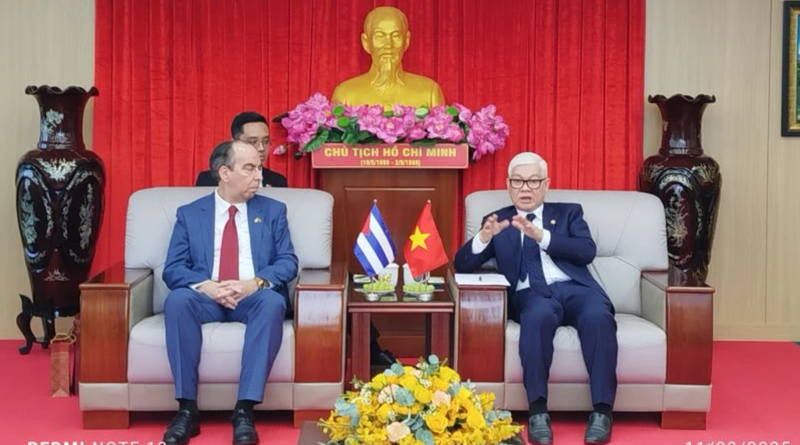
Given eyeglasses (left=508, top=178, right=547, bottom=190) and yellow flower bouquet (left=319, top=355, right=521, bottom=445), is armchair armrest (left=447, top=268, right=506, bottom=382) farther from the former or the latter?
yellow flower bouquet (left=319, top=355, right=521, bottom=445)

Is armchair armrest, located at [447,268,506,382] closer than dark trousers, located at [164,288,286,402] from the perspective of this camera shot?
No

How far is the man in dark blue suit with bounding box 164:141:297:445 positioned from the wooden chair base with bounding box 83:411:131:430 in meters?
0.27

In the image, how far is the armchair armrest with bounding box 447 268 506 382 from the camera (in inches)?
140

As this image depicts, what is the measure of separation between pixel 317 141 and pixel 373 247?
1.19m

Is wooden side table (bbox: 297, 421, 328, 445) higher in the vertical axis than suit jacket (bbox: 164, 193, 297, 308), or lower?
lower

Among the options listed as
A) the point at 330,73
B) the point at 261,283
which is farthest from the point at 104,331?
the point at 330,73

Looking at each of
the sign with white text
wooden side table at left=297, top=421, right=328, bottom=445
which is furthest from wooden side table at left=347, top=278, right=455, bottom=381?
the sign with white text

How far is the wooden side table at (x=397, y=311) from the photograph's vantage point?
142 inches

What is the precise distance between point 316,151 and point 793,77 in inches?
105

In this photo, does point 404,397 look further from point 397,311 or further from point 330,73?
point 330,73

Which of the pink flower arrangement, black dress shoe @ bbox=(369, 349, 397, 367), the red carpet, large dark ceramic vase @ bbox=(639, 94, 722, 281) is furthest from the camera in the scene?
large dark ceramic vase @ bbox=(639, 94, 722, 281)

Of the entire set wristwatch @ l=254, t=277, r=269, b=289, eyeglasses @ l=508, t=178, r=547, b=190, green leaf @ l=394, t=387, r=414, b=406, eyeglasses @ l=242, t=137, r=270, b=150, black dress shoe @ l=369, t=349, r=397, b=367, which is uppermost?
eyeglasses @ l=242, t=137, r=270, b=150

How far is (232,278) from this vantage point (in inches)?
147

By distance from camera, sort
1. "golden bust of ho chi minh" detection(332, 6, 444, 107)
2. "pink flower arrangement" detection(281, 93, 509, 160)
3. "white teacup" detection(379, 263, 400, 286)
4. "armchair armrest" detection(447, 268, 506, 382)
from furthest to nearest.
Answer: "golden bust of ho chi minh" detection(332, 6, 444, 107), "pink flower arrangement" detection(281, 93, 509, 160), "white teacup" detection(379, 263, 400, 286), "armchair armrest" detection(447, 268, 506, 382)
